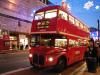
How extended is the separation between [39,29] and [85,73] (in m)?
4.12

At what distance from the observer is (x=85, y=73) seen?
12.9 meters

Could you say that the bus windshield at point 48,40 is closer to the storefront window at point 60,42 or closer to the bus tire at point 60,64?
the storefront window at point 60,42

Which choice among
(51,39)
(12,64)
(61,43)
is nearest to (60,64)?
(61,43)

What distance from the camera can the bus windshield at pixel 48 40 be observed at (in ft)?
43.1

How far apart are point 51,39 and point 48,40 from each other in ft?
0.67

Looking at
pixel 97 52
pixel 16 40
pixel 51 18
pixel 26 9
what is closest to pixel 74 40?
pixel 97 52

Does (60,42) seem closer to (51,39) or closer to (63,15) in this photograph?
(51,39)

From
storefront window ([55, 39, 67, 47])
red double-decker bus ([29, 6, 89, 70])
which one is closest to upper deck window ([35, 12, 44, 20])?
red double-decker bus ([29, 6, 89, 70])

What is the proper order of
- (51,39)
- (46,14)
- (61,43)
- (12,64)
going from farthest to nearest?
(12,64), (46,14), (61,43), (51,39)

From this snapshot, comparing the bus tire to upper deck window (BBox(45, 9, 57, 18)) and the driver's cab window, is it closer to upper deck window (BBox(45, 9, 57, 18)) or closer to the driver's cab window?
the driver's cab window

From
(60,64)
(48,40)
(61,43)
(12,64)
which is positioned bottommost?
(12,64)

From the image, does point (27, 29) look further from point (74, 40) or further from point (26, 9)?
point (74, 40)

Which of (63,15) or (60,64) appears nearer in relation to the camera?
(60,64)

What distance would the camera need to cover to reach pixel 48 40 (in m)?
13.2
